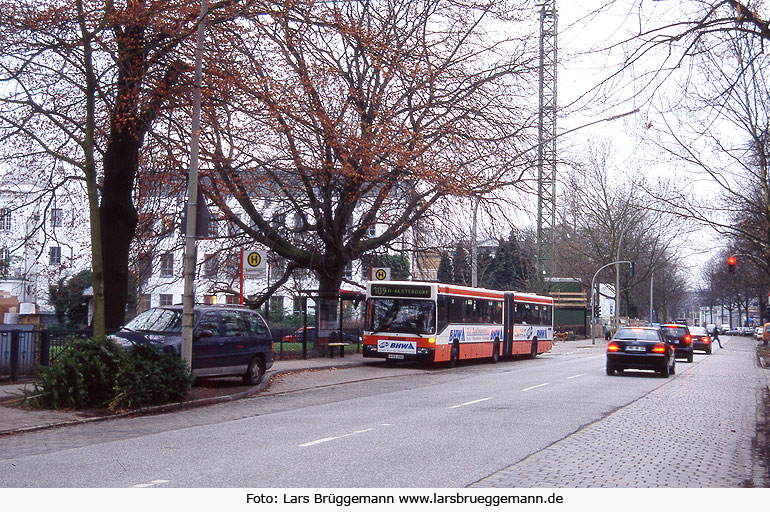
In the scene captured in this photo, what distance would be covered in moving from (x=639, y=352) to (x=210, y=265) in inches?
552

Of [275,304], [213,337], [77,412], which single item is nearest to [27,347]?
[213,337]

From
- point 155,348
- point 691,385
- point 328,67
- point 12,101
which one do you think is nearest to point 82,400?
point 155,348

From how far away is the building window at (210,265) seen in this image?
27112mm

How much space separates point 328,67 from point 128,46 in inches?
197

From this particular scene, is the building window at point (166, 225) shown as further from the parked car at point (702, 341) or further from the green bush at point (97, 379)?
the parked car at point (702, 341)

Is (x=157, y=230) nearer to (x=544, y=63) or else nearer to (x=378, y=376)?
(x=378, y=376)

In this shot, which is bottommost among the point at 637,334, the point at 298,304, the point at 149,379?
the point at 149,379

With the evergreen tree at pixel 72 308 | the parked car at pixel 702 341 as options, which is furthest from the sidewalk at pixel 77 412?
the parked car at pixel 702 341

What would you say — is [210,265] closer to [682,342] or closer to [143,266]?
[143,266]

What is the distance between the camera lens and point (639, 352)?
24.0 meters

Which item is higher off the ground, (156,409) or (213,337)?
(213,337)

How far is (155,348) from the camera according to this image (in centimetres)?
1477

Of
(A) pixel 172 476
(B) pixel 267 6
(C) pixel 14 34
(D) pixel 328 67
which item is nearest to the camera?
(A) pixel 172 476

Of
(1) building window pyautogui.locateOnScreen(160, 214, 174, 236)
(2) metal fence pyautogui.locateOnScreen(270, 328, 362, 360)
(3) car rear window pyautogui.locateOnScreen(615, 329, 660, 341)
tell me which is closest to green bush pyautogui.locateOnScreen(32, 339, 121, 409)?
(1) building window pyautogui.locateOnScreen(160, 214, 174, 236)
